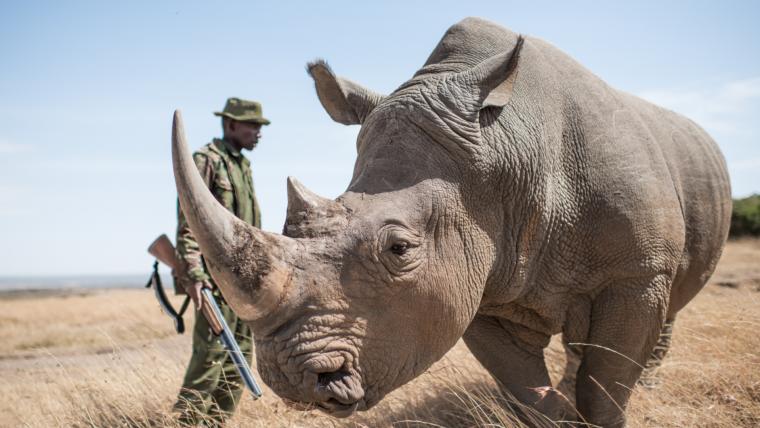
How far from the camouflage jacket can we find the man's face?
0.12 metres

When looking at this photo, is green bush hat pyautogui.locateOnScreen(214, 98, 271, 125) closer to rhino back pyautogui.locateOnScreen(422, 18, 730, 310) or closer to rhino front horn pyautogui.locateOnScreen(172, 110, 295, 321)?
rhino back pyautogui.locateOnScreen(422, 18, 730, 310)

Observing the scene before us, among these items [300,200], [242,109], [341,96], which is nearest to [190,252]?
[242,109]

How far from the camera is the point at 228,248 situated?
2.35m

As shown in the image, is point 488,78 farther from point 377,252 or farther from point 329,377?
point 329,377

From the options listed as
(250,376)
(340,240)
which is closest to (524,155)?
(340,240)

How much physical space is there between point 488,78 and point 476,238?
2.40ft

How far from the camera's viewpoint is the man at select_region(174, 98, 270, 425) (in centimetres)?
450

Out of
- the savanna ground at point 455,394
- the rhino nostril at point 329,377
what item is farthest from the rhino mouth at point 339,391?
the savanna ground at point 455,394

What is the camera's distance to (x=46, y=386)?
19.9ft

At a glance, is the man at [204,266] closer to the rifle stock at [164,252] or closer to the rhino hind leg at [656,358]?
the rifle stock at [164,252]

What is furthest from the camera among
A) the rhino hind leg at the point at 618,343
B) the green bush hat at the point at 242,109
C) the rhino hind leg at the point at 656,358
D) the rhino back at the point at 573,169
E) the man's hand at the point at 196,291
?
the green bush hat at the point at 242,109

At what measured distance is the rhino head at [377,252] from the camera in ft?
7.82

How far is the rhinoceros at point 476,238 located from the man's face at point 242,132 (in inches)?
60.5

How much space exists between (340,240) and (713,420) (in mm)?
2174
